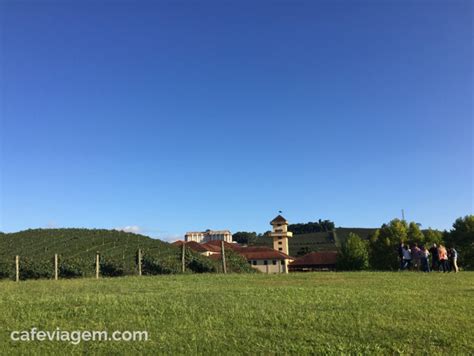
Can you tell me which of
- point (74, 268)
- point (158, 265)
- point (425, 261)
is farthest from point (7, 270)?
point (425, 261)

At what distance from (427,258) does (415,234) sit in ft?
150

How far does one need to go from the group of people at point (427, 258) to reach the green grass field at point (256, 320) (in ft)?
43.4

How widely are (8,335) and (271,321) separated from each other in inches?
183

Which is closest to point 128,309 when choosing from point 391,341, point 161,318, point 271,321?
point 161,318

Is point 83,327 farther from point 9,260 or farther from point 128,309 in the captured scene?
point 9,260

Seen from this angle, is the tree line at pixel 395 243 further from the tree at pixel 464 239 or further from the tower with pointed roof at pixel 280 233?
the tower with pointed roof at pixel 280 233

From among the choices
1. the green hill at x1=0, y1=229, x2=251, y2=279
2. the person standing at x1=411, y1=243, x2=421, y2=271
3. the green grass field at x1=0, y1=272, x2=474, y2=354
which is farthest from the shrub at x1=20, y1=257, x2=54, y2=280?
the person standing at x1=411, y1=243, x2=421, y2=271

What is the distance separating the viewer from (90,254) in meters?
29.4

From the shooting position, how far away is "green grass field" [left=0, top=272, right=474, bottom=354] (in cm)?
739

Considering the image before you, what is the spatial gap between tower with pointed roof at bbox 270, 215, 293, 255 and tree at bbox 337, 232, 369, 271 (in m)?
9.92

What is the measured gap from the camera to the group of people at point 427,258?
83.3 feet

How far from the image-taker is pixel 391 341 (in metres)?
7.56

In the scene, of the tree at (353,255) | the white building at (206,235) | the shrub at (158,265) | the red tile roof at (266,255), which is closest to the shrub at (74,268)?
the shrub at (158,265)

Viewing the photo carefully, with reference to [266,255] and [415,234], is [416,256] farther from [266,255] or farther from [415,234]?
[266,255]
